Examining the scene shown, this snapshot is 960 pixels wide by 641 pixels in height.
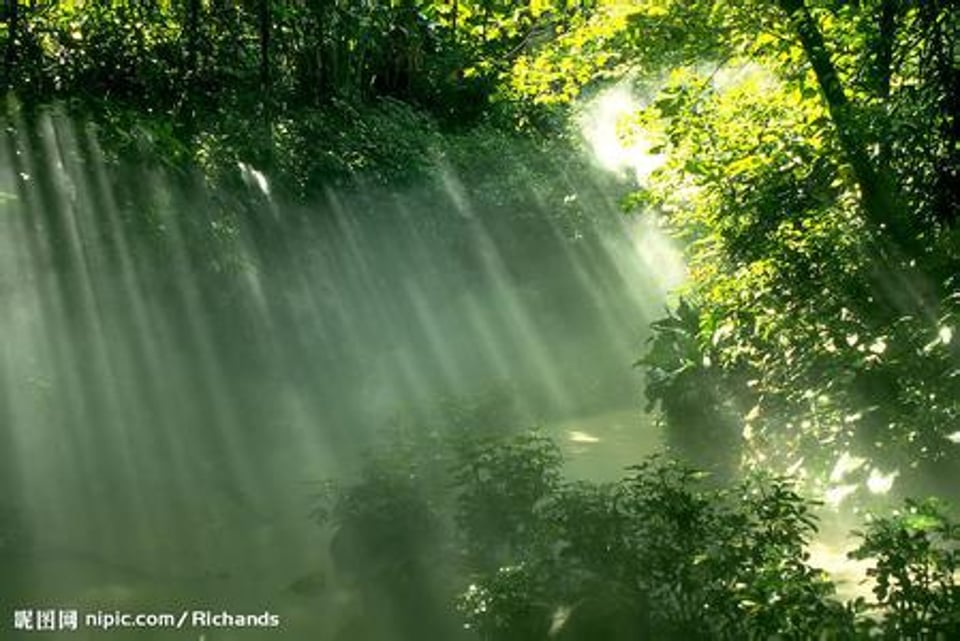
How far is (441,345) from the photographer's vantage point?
16.5m

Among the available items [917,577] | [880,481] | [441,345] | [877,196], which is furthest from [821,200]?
[441,345]

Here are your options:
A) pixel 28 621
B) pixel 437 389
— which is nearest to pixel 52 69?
pixel 28 621

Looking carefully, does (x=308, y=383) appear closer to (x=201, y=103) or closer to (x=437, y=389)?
(x=437, y=389)

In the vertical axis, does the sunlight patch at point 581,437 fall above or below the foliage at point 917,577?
above

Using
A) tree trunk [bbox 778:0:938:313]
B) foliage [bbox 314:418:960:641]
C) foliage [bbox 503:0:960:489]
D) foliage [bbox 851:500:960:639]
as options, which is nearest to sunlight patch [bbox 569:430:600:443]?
foliage [bbox 314:418:960:641]

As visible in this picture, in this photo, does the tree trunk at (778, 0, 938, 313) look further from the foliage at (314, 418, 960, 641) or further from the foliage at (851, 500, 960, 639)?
the foliage at (851, 500, 960, 639)

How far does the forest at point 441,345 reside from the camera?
5734mm

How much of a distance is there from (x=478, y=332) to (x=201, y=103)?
7802 mm

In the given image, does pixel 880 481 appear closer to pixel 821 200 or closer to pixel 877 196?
pixel 877 196

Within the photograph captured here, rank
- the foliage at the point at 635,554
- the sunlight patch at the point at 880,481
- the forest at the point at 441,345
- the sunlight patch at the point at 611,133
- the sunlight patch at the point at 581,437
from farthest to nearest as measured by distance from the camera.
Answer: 1. the sunlight patch at the point at 611,133
2. the sunlight patch at the point at 581,437
3. the sunlight patch at the point at 880,481
4. the forest at the point at 441,345
5. the foliage at the point at 635,554

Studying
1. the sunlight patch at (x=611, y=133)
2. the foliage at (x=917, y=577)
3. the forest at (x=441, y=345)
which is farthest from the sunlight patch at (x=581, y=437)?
the foliage at (x=917, y=577)

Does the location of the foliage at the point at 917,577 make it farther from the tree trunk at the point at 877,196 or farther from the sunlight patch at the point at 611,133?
the sunlight patch at the point at 611,133

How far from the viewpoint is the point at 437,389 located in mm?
15477

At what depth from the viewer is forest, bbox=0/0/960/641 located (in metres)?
5.73
